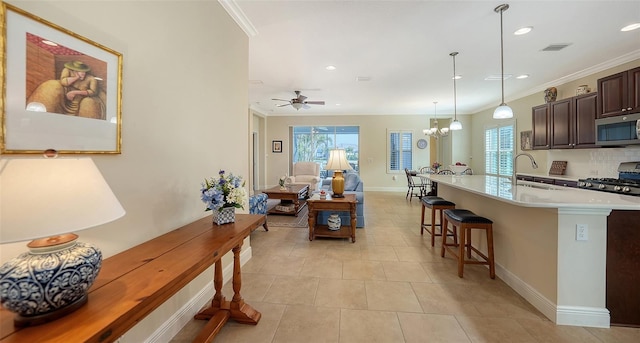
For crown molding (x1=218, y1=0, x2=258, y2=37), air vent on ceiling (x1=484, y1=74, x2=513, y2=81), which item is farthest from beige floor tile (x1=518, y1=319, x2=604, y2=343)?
air vent on ceiling (x1=484, y1=74, x2=513, y2=81)

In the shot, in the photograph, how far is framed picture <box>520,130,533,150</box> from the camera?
5.97 metres

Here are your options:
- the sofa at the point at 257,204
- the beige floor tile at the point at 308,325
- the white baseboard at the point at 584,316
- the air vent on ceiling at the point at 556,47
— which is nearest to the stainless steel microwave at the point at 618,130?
the air vent on ceiling at the point at 556,47

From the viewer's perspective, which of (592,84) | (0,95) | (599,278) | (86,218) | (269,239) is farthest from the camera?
(592,84)

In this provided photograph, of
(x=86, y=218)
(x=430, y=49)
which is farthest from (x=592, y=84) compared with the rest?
(x=86, y=218)

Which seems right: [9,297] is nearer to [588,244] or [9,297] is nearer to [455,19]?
[588,244]

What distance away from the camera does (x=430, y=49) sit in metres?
3.64

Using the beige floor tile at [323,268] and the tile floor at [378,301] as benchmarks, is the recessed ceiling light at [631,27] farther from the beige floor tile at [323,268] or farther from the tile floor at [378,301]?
the beige floor tile at [323,268]

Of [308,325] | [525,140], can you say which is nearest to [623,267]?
[308,325]

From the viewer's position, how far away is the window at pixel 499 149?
6.80m

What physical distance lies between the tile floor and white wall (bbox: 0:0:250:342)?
2.21 ft

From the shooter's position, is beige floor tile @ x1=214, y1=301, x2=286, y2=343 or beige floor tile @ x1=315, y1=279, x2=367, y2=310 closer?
beige floor tile @ x1=214, y1=301, x2=286, y2=343

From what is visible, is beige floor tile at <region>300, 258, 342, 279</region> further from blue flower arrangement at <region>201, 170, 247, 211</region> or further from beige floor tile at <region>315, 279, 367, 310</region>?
blue flower arrangement at <region>201, 170, 247, 211</region>

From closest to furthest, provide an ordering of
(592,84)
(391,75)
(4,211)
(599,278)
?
(4,211)
(599,278)
(592,84)
(391,75)

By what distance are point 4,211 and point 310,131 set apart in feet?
29.1
